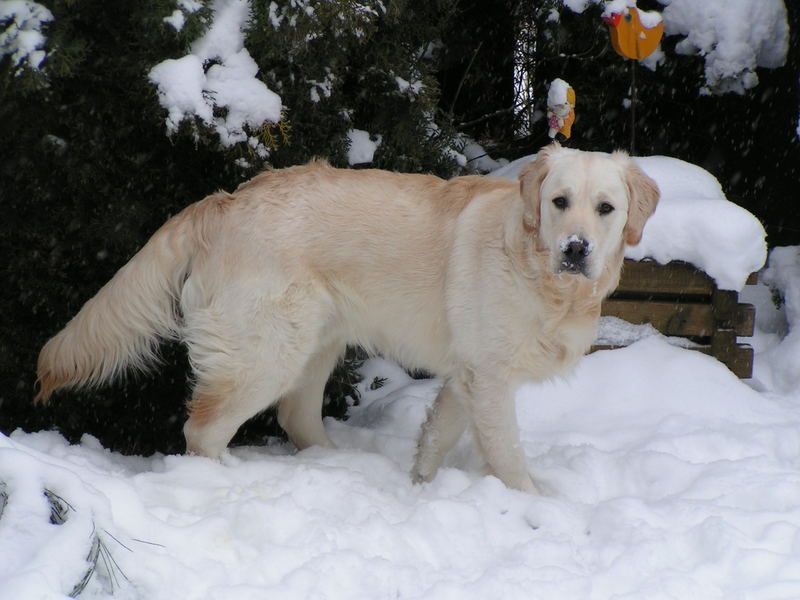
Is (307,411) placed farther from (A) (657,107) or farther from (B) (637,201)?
(A) (657,107)

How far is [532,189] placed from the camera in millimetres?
3051

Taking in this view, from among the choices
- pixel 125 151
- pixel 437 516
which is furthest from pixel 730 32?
pixel 437 516

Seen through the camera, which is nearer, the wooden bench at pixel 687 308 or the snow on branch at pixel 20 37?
the snow on branch at pixel 20 37

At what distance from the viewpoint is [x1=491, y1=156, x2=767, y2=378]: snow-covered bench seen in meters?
4.28

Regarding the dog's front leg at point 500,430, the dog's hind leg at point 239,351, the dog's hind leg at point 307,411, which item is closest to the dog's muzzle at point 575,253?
the dog's front leg at point 500,430

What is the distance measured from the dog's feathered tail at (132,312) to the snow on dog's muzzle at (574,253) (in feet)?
4.58

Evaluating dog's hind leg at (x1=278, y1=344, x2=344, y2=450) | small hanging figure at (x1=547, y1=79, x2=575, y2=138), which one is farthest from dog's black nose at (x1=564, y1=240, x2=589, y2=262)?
small hanging figure at (x1=547, y1=79, x2=575, y2=138)

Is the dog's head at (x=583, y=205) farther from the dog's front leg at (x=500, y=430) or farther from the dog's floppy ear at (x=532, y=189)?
the dog's front leg at (x=500, y=430)

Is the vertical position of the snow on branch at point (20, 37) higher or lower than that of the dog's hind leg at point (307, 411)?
higher

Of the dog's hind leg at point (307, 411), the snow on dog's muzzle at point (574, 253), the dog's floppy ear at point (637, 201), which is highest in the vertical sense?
the dog's floppy ear at point (637, 201)

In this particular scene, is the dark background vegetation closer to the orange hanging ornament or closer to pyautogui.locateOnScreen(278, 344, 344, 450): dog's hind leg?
pyautogui.locateOnScreen(278, 344, 344, 450): dog's hind leg

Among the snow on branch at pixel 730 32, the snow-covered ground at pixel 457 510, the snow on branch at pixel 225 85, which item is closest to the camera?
the snow-covered ground at pixel 457 510

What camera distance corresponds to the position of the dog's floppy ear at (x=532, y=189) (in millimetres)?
3047

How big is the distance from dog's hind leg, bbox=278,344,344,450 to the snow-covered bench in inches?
63.7
